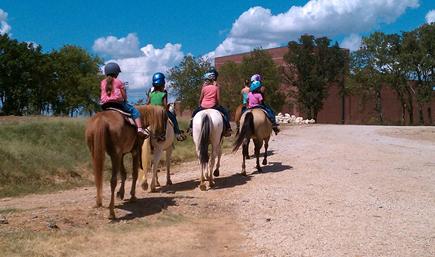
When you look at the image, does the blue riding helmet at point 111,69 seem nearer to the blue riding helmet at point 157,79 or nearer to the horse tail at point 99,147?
the horse tail at point 99,147

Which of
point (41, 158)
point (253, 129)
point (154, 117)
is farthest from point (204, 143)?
point (41, 158)

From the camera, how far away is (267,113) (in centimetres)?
1371

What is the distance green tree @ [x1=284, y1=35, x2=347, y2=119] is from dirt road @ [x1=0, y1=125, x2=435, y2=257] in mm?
45466

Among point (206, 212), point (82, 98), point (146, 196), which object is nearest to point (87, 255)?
point (206, 212)

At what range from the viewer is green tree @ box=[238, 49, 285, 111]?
54.0 metres

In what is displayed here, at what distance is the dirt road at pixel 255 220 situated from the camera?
676 cm

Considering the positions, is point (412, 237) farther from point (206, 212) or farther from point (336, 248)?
point (206, 212)

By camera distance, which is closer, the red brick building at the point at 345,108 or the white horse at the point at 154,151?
the white horse at the point at 154,151

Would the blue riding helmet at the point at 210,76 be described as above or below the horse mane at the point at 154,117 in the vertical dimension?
above

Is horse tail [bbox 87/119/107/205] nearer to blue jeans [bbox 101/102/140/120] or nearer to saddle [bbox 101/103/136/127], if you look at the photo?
saddle [bbox 101/103/136/127]

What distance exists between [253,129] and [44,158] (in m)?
8.17

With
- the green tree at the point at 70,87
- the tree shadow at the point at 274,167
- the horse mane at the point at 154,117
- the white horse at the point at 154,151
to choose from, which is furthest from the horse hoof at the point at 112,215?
the green tree at the point at 70,87

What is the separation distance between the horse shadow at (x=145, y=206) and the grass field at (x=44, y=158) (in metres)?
6.87

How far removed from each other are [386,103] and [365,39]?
14770 millimetres
